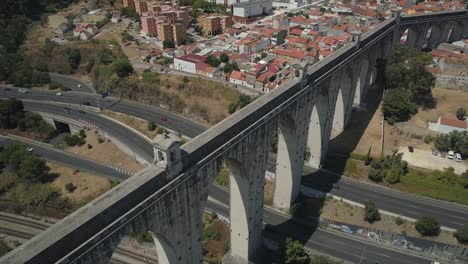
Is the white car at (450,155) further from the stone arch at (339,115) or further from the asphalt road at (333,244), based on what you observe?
the asphalt road at (333,244)

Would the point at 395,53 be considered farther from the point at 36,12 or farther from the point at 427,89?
the point at 36,12

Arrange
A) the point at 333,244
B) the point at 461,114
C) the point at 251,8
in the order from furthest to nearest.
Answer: the point at 251,8, the point at 461,114, the point at 333,244

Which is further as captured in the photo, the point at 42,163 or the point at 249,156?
the point at 42,163

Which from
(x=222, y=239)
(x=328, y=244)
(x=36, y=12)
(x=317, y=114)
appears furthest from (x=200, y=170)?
(x=36, y=12)

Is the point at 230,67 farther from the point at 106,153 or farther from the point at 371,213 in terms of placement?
the point at 371,213

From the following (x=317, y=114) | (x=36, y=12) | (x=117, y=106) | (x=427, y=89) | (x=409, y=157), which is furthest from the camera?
(x=36, y=12)

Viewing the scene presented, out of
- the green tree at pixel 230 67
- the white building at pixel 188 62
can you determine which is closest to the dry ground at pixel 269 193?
the green tree at pixel 230 67

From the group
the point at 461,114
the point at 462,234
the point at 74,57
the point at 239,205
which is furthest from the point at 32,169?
the point at 461,114

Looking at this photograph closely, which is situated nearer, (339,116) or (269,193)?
(269,193)
